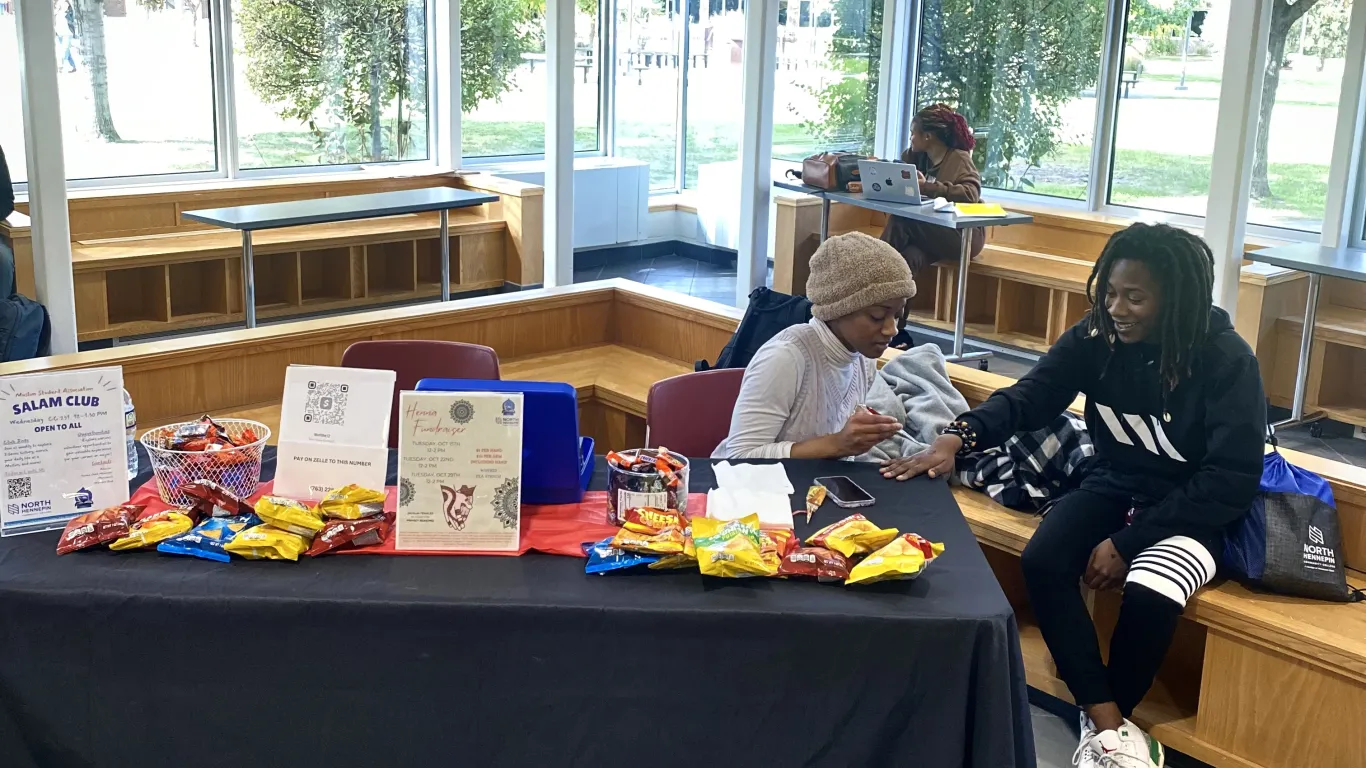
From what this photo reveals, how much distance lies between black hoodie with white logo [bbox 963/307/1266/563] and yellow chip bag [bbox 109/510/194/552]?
5.55 ft

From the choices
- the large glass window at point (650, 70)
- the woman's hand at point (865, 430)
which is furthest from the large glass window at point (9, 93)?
the woman's hand at point (865, 430)

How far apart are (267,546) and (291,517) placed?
0.24ft

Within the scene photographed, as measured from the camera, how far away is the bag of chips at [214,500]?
221cm

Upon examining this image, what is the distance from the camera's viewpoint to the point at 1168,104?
707 cm

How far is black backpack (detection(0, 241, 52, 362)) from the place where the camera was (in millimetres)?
4863

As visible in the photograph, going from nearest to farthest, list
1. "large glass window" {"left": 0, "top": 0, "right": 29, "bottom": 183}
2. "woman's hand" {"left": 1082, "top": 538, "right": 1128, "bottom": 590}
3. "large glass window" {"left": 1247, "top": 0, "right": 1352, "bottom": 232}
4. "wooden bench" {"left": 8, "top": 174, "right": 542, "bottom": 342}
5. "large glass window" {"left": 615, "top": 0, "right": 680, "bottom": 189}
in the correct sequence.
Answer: "woman's hand" {"left": 1082, "top": 538, "right": 1128, "bottom": 590}, "large glass window" {"left": 1247, "top": 0, "right": 1352, "bottom": 232}, "wooden bench" {"left": 8, "top": 174, "right": 542, "bottom": 342}, "large glass window" {"left": 0, "top": 0, "right": 29, "bottom": 183}, "large glass window" {"left": 615, "top": 0, "right": 680, "bottom": 189}

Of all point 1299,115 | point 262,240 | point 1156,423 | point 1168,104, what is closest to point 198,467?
point 1156,423

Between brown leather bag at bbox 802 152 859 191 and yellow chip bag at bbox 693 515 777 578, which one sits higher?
brown leather bag at bbox 802 152 859 191

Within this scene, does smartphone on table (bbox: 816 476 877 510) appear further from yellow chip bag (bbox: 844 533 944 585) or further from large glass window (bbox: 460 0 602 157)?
large glass window (bbox: 460 0 602 157)

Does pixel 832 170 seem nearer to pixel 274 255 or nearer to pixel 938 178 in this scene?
pixel 938 178

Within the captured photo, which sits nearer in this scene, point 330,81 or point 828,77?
point 330,81

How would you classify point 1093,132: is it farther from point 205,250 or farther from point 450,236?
point 205,250

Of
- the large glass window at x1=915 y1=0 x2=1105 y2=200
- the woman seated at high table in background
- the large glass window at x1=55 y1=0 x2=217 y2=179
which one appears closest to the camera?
the woman seated at high table in background

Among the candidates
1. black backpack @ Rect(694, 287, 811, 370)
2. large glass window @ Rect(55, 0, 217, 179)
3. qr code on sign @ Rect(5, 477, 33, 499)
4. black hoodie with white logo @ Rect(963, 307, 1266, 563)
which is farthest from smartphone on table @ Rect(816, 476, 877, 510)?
large glass window @ Rect(55, 0, 217, 179)
